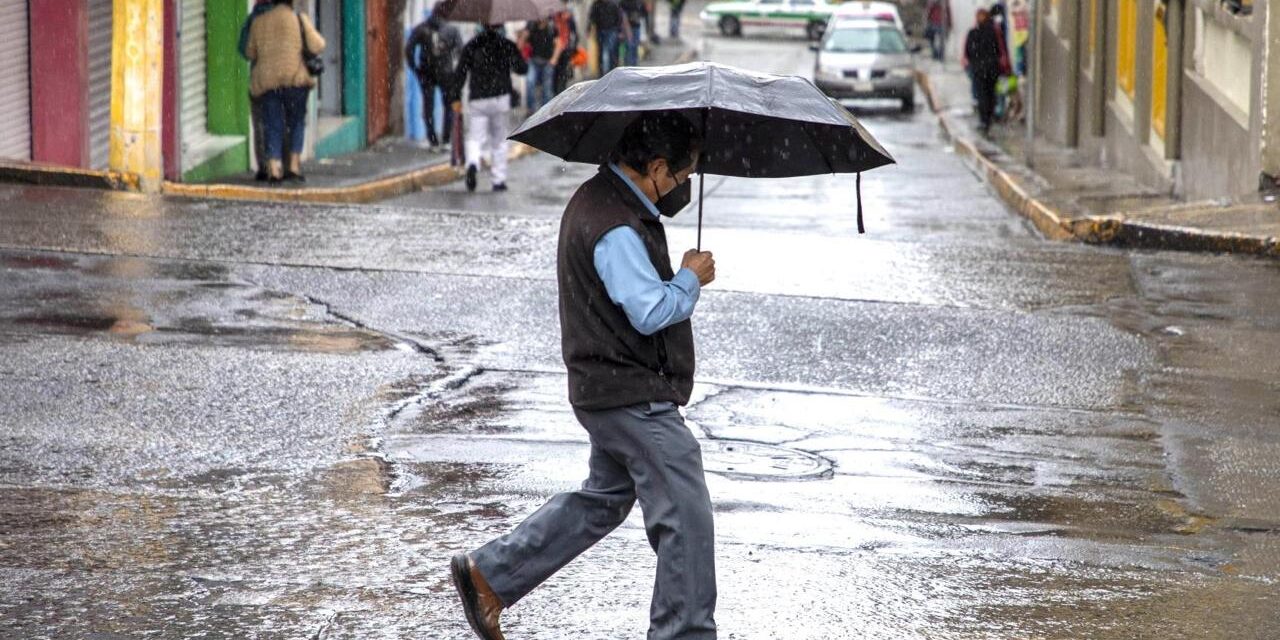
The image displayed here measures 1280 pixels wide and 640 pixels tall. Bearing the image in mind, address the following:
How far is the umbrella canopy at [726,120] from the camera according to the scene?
16.1 ft

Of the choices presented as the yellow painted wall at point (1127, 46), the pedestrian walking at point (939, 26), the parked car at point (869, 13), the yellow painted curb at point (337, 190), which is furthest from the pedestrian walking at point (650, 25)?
the yellow painted curb at point (337, 190)

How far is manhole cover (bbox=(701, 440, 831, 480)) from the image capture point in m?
7.57

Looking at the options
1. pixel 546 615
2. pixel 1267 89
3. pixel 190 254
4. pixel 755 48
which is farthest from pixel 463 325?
pixel 755 48

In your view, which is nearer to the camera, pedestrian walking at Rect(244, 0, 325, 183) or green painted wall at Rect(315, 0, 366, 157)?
pedestrian walking at Rect(244, 0, 325, 183)

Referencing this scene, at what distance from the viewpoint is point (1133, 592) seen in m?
6.07

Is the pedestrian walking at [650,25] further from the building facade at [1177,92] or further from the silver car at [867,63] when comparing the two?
the building facade at [1177,92]

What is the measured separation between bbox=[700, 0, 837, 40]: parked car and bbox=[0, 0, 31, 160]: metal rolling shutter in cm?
4305

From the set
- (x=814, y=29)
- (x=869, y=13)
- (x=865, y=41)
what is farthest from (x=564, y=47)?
(x=814, y=29)

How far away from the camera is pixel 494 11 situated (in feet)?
61.0

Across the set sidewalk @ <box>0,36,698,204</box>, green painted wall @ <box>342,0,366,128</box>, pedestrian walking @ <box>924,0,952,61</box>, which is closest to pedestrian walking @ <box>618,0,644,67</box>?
pedestrian walking @ <box>924,0,952,61</box>

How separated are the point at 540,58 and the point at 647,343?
2307 cm

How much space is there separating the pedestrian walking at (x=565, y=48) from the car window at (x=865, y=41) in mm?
6150

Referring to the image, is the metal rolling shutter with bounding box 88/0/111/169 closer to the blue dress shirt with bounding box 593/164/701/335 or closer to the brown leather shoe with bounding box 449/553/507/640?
the brown leather shoe with bounding box 449/553/507/640

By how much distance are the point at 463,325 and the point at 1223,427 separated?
423 cm
